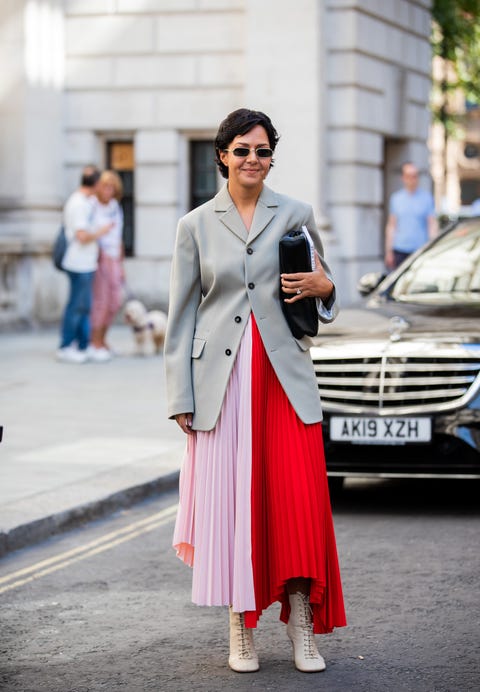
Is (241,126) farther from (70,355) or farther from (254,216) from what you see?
(70,355)

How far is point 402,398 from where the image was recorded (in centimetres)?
Answer: 788

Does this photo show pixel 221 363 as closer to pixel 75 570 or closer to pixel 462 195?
pixel 75 570

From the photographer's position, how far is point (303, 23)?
20266 mm

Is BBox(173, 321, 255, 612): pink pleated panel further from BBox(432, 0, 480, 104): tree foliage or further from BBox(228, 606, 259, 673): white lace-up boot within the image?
BBox(432, 0, 480, 104): tree foliage

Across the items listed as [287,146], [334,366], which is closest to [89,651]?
[334,366]

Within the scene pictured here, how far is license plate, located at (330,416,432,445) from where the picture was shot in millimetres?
7809

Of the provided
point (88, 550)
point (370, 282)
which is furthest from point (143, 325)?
point (88, 550)

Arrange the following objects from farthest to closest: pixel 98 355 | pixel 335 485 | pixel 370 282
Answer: pixel 98 355 < pixel 370 282 < pixel 335 485

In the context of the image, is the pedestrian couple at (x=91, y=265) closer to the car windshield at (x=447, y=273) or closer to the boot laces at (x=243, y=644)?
the car windshield at (x=447, y=273)

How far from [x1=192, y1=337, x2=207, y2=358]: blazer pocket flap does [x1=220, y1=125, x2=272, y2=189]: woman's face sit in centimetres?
55

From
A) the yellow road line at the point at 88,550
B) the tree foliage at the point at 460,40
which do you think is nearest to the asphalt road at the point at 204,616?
the yellow road line at the point at 88,550

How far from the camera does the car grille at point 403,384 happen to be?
25.8 ft

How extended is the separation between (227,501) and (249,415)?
11.8 inches

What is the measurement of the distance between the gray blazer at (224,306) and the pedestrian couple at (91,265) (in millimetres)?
10264
